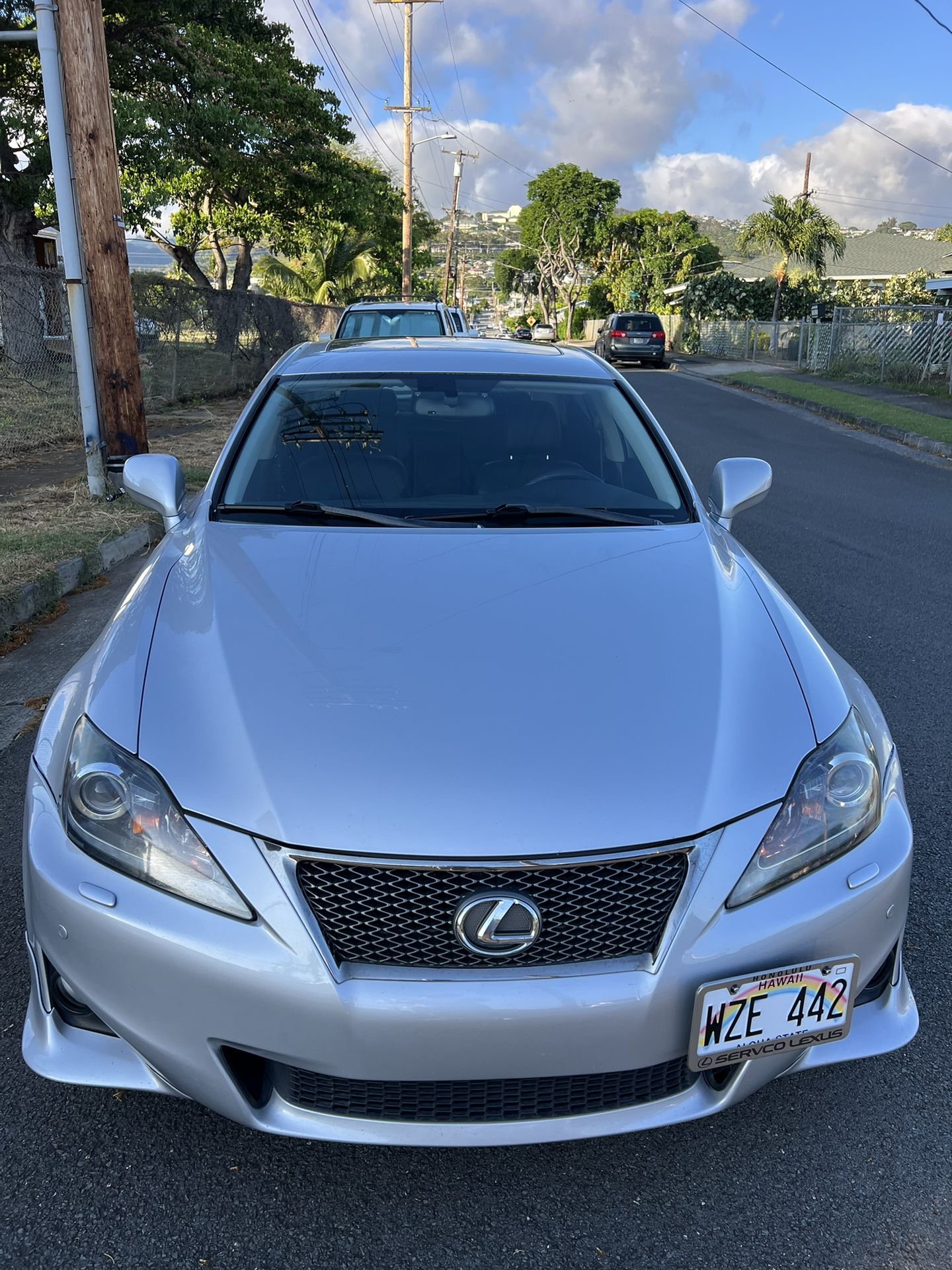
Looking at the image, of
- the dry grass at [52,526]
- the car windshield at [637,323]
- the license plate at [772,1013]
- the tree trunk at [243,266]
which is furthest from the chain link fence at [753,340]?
the license plate at [772,1013]

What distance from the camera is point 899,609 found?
5438 mm

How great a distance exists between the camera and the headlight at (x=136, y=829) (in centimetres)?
168

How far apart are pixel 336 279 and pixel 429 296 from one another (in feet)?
78.6

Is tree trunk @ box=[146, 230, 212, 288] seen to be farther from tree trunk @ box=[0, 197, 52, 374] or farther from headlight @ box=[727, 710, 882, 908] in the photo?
headlight @ box=[727, 710, 882, 908]

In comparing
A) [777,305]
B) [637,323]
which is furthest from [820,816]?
[777,305]

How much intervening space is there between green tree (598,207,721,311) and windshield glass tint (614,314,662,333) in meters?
24.9

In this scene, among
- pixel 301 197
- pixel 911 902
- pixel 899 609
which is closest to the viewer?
pixel 911 902

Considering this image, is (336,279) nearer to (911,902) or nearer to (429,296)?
(429,296)

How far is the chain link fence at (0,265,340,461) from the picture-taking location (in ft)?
33.8

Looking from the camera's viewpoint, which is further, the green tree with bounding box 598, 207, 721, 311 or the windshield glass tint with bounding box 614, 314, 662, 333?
the green tree with bounding box 598, 207, 721, 311

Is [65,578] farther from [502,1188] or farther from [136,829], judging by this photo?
[502,1188]

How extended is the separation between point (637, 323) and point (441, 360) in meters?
28.9

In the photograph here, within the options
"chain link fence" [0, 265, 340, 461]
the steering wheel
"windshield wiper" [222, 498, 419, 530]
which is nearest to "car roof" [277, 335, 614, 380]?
the steering wheel

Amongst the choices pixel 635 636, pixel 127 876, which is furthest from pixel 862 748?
pixel 127 876
